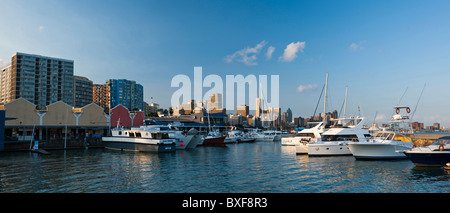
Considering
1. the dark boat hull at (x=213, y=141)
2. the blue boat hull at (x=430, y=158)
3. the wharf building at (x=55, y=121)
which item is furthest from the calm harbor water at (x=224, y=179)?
the dark boat hull at (x=213, y=141)

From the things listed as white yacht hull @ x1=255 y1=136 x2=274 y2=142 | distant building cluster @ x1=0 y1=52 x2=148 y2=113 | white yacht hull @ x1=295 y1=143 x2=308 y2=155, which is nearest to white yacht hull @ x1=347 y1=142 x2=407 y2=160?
white yacht hull @ x1=295 y1=143 x2=308 y2=155

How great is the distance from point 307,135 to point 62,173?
118 feet

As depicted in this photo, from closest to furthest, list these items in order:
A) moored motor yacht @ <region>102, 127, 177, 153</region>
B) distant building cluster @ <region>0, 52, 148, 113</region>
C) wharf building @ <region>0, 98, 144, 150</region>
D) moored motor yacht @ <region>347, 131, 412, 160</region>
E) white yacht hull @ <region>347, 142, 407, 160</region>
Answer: moored motor yacht @ <region>347, 131, 412, 160</region> → white yacht hull @ <region>347, 142, 407, 160</region> → moored motor yacht @ <region>102, 127, 177, 153</region> → wharf building @ <region>0, 98, 144, 150</region> → distant building cluster @ <region>0, 52, 148, 113</region>

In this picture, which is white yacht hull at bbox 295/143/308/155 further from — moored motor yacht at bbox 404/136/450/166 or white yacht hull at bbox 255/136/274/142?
white yacht hull at bbox 255/136/274/142

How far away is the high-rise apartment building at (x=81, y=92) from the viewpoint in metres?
130

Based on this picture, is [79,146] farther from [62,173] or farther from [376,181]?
[376,181]

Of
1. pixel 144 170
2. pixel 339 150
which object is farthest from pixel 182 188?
pixel 339 150

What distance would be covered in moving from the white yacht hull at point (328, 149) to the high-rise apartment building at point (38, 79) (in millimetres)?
111130

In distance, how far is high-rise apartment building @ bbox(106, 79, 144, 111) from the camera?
544 feet

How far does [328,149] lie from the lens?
34.1m

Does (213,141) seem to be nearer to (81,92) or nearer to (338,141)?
(338,141)

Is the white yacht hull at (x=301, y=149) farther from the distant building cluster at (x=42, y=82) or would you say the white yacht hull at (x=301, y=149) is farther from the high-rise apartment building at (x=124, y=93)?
the high-rise apartment building at (x=124, y=93)

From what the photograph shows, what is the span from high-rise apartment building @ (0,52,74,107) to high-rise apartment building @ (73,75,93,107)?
28.8 feet
